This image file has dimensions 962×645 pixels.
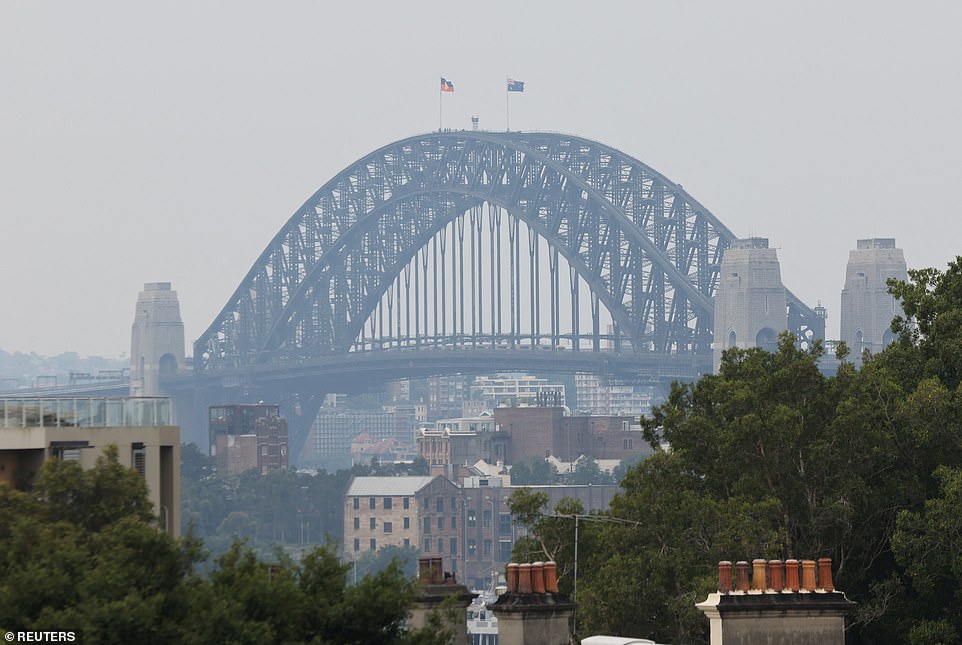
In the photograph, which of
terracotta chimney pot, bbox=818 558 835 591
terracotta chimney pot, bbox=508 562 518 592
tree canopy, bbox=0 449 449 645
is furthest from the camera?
terracotta chimney pot, bbox=508 562 518 592

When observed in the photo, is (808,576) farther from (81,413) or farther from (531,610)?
(81,413)

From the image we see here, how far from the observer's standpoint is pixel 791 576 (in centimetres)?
3531

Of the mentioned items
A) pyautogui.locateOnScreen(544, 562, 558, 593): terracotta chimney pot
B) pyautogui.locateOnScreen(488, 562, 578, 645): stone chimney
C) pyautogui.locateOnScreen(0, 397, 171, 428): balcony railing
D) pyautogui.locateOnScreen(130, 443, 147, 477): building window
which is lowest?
pyautogui.locateOnScreen(488, 562, 578, 645): stone chimney

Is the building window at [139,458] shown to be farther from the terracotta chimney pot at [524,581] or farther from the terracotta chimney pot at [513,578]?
the terracotta chimney pot at [524,581]

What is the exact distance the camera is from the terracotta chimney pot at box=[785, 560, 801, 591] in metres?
35.1

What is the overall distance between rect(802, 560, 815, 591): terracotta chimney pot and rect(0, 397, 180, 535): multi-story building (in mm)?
14513

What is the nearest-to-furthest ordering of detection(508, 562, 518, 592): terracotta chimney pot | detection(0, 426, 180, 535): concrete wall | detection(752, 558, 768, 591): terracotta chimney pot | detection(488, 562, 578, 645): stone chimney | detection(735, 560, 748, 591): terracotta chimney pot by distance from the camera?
1. detection(735, 560, 748, 591): terracotta chimney pot
2. detection(752, 558, 768, 591): terracotta chimney pot
3. detection(488, 562, 578, 645): stone chimney
4. detection(508, 562, 518, 592): terracotta chimney pot
5. detection(0, 426, 180, 535): concrete wall

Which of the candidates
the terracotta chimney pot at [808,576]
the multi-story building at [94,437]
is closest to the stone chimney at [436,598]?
the terracotta chimney pot at [808,576]

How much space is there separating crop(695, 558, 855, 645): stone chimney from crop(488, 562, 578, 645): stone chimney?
7.78ft

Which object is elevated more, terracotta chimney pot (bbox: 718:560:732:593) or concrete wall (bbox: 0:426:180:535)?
concrete wall (bbox: 0:426:180:535)

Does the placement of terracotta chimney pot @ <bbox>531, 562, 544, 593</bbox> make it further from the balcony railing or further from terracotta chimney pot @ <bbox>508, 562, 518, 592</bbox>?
the balcony railing

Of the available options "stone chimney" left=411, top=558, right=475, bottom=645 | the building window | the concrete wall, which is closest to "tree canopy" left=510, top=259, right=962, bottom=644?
the concrete wall

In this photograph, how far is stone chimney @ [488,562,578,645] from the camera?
1437 inches

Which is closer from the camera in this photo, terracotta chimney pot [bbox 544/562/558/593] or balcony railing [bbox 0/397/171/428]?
terracotta chimney pot [bbox 544/562/558/593]
